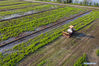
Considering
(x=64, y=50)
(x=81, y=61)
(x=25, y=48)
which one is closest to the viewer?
(x=81, y=61)

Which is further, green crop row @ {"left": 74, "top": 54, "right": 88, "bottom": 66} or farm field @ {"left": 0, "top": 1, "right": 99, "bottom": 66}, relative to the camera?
farm field @ {"left": 0, "top": 1, "right": 99, "bottom": 66}

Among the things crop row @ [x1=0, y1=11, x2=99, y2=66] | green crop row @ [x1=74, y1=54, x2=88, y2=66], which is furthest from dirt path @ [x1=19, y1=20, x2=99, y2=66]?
crop row @ [x1=0, y1=11, x2=99, y2=66]

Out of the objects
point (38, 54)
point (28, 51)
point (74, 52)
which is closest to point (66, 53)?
point (74, 52)

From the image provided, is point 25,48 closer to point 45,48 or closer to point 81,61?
point 45,48

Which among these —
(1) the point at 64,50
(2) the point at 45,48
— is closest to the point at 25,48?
(2) the point at 45,48

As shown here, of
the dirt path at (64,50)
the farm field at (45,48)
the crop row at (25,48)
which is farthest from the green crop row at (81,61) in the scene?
the crop row at (25,48)

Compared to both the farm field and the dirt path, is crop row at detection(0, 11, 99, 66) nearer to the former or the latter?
the farm field

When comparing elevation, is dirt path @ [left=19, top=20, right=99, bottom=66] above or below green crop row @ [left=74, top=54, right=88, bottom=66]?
above

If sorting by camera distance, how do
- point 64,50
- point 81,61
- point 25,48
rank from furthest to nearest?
1. point 25,48
2. point 64,50
3. point 81,61
